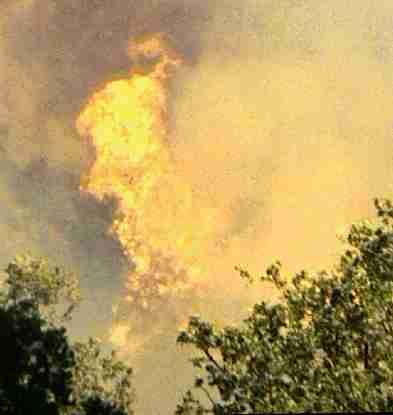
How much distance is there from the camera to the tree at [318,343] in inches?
1069

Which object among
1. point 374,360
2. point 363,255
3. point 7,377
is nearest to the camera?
point 374,360

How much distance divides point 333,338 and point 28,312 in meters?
23.4

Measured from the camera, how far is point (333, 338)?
2875 cm

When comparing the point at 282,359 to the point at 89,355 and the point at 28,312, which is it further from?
the point at 89,355

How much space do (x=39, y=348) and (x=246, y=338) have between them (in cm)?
1777

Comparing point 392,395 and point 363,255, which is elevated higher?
point 363,255

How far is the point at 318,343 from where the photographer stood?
28891 millimetres

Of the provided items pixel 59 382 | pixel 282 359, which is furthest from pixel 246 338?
pixel 59 382

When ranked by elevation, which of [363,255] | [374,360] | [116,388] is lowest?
[374,360]

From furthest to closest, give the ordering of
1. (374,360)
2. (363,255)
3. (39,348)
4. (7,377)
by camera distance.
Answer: (39,348)
(7,377)
(363,255)
(374,360)

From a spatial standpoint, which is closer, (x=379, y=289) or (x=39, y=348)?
(x=379, y=289)

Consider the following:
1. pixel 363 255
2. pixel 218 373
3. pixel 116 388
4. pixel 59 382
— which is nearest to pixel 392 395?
pixel 363 255

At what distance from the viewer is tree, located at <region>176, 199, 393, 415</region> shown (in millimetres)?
27141

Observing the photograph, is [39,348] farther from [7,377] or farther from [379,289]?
[379,289]
